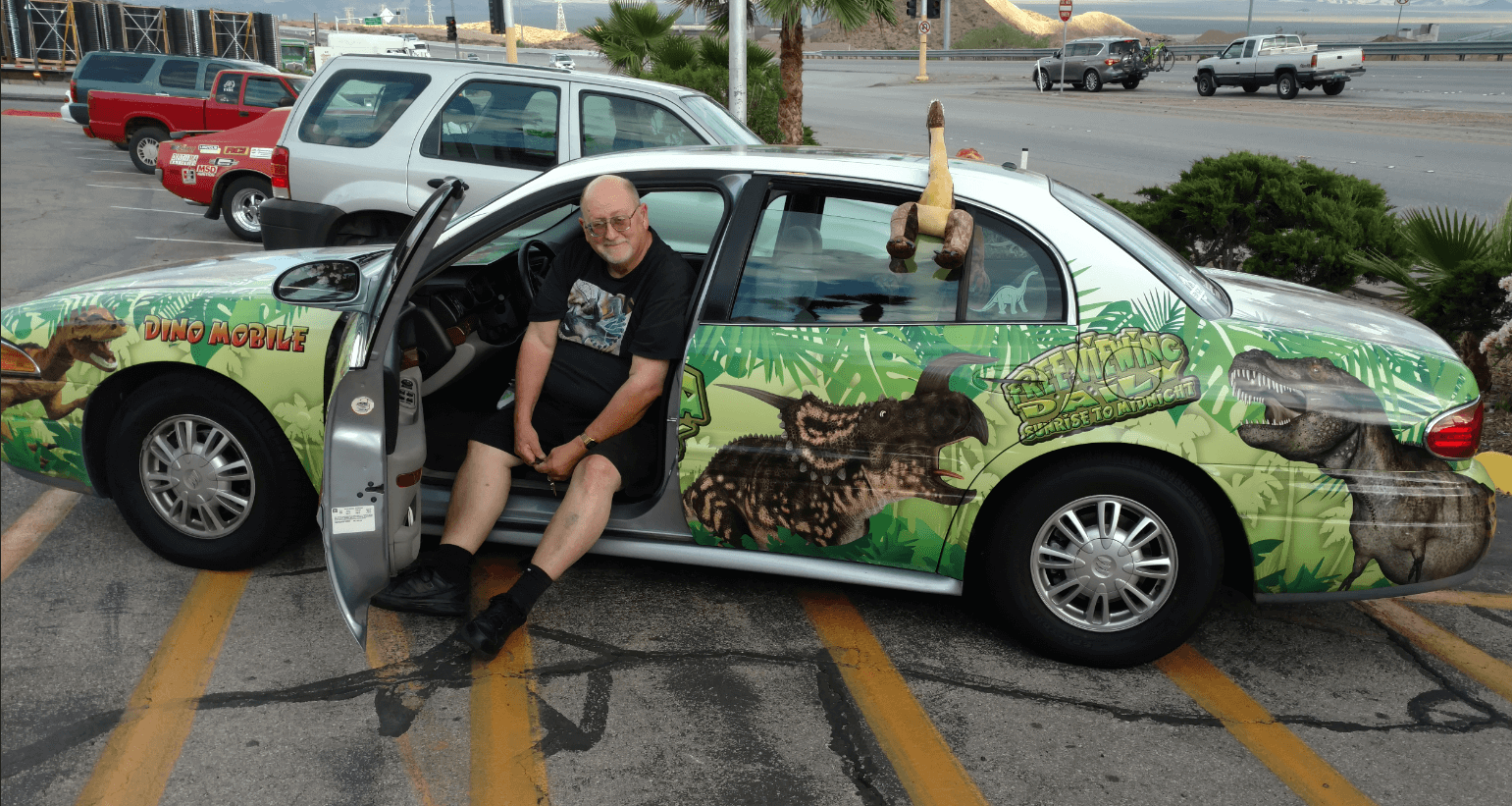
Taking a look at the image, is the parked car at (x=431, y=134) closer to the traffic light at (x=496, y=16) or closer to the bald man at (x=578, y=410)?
the bald man at (x=578, y=410)

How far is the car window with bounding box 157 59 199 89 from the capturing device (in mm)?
17469

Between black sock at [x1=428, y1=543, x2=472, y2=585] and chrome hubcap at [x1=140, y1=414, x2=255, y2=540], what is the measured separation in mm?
756

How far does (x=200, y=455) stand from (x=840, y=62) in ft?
185

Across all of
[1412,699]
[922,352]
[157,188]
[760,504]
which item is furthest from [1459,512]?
[157,188]

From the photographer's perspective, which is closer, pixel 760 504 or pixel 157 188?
pixel 760 504

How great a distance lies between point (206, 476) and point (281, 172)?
429 cm

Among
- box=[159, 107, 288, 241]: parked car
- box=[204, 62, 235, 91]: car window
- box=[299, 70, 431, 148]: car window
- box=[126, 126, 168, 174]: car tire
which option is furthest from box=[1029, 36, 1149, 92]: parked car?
box=[299, 70, 431, 148]: car window

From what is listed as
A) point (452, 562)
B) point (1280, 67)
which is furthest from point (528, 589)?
point (1280, 67)

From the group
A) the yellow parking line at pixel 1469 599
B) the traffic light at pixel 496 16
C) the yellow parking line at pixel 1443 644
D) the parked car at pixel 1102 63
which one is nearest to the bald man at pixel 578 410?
the yellow parking line at pixel 1443 644

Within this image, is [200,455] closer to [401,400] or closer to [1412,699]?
[401,400]

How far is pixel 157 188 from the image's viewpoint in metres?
16.0

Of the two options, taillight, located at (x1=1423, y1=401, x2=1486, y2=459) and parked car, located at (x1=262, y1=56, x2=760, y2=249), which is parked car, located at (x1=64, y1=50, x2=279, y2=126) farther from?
taillight, located at (x1=1423, y1=401, x2=1486, y2=459)

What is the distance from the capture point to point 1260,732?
3.15 metres

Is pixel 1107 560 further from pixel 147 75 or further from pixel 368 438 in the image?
pixel 147 75
